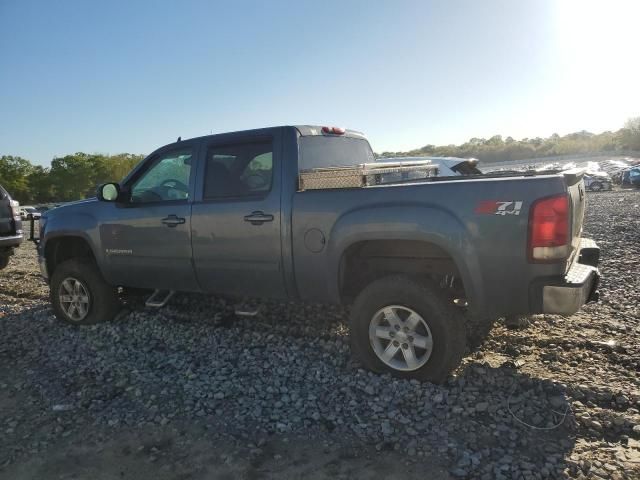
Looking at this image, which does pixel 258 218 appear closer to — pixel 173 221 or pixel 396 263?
pixel 173 221

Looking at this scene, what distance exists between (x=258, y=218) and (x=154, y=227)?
1371 mm

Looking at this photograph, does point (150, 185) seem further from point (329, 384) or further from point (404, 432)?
point (404, 432)

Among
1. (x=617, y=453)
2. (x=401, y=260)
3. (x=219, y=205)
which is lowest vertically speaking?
(x=617, y=453)

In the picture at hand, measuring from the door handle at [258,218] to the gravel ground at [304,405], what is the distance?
49.2 inches

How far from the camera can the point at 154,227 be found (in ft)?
17.1

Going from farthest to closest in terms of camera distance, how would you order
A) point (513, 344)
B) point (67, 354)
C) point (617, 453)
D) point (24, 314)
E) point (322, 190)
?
point (24, 314) < point (67, 354) < point (513, 344) < point (322, 190) < point (617, 453)

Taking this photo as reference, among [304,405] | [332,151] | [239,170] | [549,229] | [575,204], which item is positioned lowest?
[304,405]

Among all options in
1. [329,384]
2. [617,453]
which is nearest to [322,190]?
[329,384]

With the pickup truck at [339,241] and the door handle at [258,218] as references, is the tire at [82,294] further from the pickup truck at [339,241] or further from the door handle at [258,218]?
the door handle at [258,218]

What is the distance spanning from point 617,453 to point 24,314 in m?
6.60

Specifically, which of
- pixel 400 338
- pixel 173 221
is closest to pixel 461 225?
pixel 400 338

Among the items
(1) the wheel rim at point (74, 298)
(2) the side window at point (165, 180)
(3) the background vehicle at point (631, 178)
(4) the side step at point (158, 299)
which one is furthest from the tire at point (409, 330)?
(3) the background vehicle at point (631, 178)

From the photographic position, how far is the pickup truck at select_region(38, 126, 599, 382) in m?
3.46

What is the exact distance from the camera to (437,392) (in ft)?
12.3
